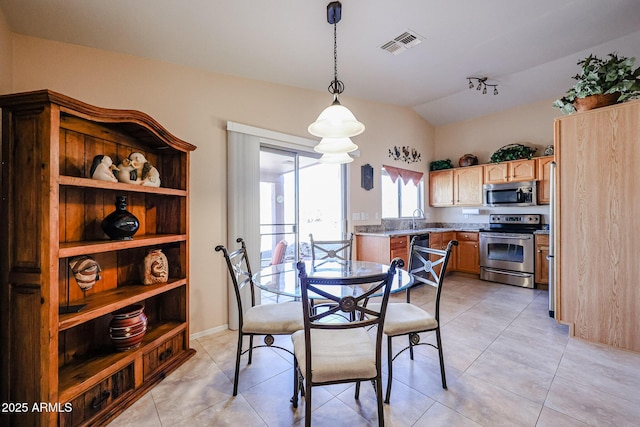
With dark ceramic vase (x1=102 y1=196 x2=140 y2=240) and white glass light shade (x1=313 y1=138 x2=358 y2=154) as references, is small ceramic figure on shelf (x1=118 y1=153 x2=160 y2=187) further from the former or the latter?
white glass light shade (x1=313 y1=138 x2=358 y2=154)

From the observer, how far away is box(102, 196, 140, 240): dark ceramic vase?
1807 mm

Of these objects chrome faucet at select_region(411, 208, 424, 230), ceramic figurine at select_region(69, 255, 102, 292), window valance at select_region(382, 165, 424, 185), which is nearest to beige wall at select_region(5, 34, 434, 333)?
ceramic figurine at select_region(69, 255, 102, 292)

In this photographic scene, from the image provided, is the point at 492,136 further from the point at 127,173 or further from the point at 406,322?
the point at 127,173

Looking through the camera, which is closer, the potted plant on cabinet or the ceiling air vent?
the potted plant on cabinet

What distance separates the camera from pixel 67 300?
5.66 ft

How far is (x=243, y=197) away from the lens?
2.91 metres

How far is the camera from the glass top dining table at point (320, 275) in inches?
73.9

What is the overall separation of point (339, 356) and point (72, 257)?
6.01ft

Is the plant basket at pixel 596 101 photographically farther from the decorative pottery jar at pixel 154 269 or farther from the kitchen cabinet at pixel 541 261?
the decorative pottery jar at pixel 154 269

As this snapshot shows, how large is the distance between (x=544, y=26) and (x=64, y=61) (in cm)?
438

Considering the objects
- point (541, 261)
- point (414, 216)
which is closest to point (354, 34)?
point (414, 216)

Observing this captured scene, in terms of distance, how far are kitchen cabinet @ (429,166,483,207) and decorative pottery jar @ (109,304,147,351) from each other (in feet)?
17.7

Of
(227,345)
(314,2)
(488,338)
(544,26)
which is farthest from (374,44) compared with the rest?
(227,345)

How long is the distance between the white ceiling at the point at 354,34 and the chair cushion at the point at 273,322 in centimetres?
229
